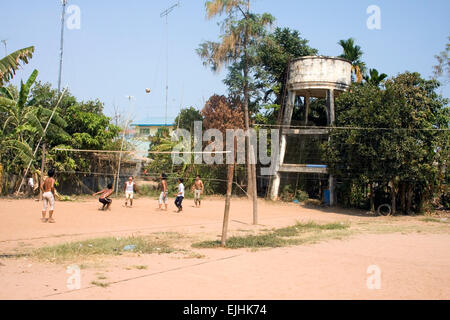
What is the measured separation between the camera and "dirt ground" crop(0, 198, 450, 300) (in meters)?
6.31

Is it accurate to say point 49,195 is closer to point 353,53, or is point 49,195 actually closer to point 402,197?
point 402,197

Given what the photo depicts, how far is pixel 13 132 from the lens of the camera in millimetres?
21703

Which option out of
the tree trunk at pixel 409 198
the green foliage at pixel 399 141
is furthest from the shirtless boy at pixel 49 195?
the tree trunk at pixel 409 198

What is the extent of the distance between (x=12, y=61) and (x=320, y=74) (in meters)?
16.5

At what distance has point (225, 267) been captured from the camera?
8.12 m

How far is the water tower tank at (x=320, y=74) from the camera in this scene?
2458 cm

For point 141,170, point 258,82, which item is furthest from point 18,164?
point 258,82

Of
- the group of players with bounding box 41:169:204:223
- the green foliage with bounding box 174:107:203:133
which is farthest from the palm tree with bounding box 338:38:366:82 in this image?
A: the group of players with bounding box 41:169:204:223

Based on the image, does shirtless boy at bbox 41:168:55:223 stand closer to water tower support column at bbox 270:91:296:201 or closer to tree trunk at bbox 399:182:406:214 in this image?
water tower support column at bbox 270:91:296:201

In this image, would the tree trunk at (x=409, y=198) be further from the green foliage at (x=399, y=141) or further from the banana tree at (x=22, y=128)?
the banana tree at (x=22, y=128)

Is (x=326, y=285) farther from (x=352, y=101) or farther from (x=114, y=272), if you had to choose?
(x=352, y=101)

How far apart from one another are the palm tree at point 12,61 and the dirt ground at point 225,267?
15.9 feet

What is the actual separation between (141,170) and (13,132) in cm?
1070

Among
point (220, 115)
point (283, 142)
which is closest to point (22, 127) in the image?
point (220, 115)
